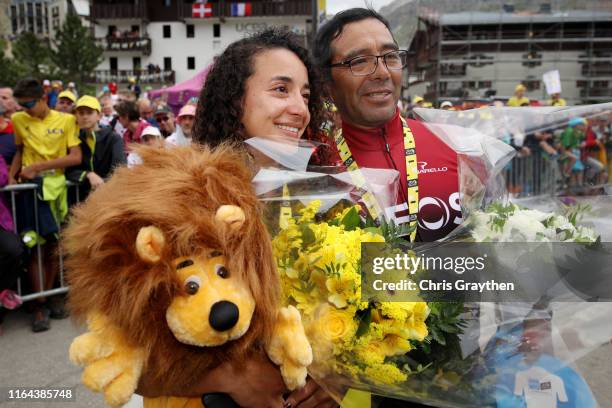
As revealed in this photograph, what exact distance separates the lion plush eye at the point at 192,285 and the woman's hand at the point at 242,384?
23 cm

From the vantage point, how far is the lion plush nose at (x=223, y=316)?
1.08m

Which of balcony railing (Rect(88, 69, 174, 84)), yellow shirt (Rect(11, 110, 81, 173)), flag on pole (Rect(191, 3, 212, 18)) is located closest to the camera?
yellow shirt (Rect(11, 110, 81, 173))

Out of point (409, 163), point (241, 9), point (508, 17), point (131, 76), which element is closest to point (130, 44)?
point (131, 76)

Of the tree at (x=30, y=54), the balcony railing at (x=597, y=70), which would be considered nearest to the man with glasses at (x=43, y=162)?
the balcony railing at (x=597, y=70)

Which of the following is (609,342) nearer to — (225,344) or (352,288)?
(352,288)

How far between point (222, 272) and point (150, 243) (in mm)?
164

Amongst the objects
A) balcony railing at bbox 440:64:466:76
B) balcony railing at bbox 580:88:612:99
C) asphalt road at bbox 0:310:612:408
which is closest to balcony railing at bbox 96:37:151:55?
balcony railing at bbox 440:64:466:76

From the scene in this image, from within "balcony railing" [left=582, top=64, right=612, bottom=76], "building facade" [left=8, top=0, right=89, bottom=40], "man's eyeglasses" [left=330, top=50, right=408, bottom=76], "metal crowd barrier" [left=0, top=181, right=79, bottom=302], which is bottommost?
"metal crowd barrier" [left=0, top=181, right=79, bottom=302]

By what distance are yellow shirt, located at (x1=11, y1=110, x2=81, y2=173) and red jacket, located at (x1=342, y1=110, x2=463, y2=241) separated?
3.58 meters

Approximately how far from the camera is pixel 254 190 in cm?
127

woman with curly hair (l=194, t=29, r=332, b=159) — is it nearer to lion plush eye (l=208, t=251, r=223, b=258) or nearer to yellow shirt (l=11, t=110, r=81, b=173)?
lion plush eye (l=208, t=251, r=223, b=258)

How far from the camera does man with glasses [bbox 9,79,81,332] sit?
4.63m

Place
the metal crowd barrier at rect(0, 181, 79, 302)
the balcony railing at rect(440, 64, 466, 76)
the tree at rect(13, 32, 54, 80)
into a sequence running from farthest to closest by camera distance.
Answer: the tree at rect(13, 32, 54, 80) → the balcony railing at rect(440, 64, 466, 76) → the metal crowd barrier at rect(0, 181, 79, 302)

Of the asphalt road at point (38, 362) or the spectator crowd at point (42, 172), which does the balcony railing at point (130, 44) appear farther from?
the asphalt road at point (38, 362)
